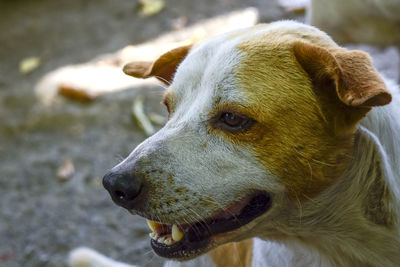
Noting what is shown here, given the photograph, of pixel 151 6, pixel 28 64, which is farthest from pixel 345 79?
pixel 151 6

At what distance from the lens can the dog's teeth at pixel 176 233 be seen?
197 centimetres

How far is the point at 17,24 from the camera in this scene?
20.6 ft

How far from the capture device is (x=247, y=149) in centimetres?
184

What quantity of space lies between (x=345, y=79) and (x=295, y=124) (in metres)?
0.27

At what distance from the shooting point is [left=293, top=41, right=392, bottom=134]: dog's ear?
61.1 inches

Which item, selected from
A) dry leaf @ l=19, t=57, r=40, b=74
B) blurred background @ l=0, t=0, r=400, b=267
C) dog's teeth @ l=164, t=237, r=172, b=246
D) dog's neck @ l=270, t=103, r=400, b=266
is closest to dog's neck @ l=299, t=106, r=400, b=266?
dog's neck @ l=270, t=103, r=400, b=266

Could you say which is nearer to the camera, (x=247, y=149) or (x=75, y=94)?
(x=247, y=149)

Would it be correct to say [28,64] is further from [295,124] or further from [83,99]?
[295,124]

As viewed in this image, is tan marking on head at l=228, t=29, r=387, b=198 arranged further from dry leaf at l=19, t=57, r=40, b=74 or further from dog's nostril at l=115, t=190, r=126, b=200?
dry leaf at l=19, t=57, r=40, b=74

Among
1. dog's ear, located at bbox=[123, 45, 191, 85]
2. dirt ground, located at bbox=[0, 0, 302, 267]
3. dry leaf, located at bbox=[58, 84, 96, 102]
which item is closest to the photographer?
dog's ear, located at bbox=[123, 45, 191, 85]

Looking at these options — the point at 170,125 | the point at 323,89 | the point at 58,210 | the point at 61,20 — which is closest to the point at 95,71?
the point at 61,20

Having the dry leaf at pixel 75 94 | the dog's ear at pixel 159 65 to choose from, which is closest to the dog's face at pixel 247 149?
the dog's ear at pixel 159 65

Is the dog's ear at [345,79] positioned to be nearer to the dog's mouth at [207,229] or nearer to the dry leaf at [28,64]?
the dog's mouth at [207,229]

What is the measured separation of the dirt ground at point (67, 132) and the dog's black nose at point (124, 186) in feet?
2.81
